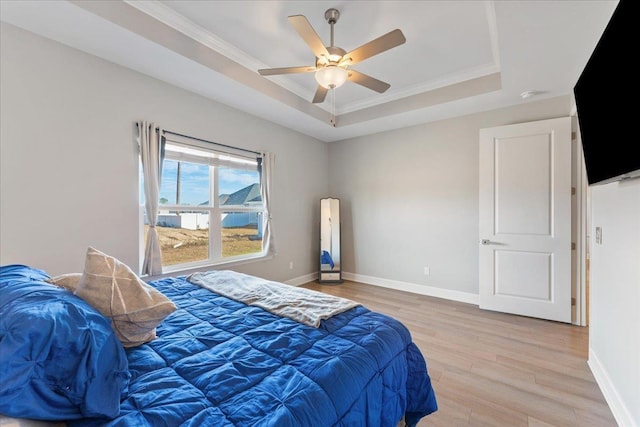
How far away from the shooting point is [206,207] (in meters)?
3.30

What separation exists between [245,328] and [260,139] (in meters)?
2.88

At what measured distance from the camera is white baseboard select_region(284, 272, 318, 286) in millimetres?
4255

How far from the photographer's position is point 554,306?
296 centimetres

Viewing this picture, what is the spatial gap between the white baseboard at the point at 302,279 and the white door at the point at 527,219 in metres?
2.47

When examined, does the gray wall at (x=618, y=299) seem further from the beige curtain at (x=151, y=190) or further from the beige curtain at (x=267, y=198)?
the beige curtain at (x=151, y=190)

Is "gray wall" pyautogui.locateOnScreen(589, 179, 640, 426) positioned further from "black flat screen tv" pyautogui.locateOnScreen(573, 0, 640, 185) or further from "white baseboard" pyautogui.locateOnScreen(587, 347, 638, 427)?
"black flat screen tv" pyautogui.locateOnScreen(573, 0, 640, 185)

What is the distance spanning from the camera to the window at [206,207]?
2984mm

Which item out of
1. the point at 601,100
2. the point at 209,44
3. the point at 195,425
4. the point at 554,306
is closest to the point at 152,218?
the point at 209,44

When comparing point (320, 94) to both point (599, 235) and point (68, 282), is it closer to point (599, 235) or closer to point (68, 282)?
point (68, 282)

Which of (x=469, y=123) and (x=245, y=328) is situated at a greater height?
(x=469, y=123)

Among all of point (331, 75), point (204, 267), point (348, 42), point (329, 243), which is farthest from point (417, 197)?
point (204, 267)

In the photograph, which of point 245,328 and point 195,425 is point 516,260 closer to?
point 245,328

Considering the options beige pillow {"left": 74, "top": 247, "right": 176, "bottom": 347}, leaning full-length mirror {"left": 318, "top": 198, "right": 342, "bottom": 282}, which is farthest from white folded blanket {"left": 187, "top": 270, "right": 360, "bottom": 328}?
leaning full-length mirror {"left": 318, "top": 198, "right": 342, "bottom": 282}

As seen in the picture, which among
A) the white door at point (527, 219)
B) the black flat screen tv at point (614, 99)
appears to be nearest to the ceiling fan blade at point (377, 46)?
the black flat screen tv at point (614, 99)
